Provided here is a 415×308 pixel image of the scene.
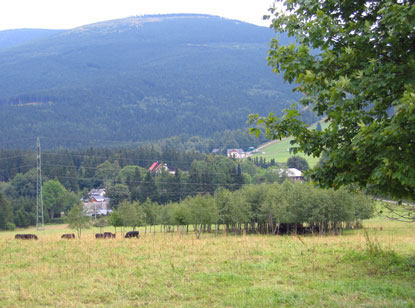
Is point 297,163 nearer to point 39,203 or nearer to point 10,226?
point 39,203

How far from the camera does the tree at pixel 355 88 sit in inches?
302

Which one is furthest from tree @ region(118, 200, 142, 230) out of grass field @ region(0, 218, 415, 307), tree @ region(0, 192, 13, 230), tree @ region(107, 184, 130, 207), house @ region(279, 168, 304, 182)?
house @ region(279, 168, 304, 182)

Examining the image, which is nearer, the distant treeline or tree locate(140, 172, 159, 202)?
the distant treeline

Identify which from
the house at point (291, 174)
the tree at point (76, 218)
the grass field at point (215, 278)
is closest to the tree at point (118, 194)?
the tree at point (76, 218)

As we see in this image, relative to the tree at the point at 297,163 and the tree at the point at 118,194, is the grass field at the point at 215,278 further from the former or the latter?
the tree at the point at 297,163

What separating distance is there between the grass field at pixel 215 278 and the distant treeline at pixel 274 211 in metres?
33.4

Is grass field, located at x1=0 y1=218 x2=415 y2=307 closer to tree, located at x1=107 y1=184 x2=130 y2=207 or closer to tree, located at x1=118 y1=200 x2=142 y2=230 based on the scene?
tree, located at x1=118 y1=200 x2=142 y2=230

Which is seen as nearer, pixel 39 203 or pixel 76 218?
pixel 76 218

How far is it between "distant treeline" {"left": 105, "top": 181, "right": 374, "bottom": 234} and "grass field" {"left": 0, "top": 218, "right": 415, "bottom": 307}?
3344 cm

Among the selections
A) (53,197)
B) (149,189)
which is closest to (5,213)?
(53,197)

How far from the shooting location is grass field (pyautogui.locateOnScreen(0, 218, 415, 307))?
1011cm

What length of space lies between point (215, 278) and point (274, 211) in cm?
4462

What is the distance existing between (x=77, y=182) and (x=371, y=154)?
13858 cm

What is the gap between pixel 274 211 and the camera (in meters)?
56.0
